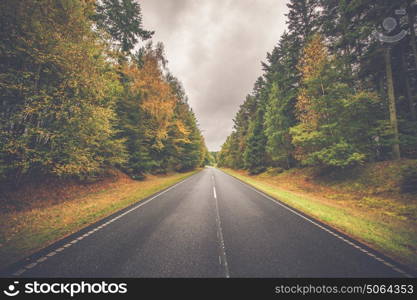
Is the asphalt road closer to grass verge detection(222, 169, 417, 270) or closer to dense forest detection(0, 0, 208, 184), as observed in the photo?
grass verge detection(222, 169, 417, 270)

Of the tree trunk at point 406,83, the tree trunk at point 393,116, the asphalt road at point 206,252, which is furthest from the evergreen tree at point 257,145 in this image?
the asphalt road at point 206,252

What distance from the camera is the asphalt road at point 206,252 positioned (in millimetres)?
2816

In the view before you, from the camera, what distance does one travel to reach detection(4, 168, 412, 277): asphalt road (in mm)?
2816

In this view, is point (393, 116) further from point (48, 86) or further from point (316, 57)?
point (48, 86)

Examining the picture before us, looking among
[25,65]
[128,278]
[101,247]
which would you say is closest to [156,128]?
[25,65]

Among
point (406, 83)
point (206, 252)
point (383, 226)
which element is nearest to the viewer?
point (206, 252)

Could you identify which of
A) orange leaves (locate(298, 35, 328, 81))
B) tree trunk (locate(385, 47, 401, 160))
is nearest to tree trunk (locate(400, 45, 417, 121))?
tree trunk (locate(385, 47, 401, 160))

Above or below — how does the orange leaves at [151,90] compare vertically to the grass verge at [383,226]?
above

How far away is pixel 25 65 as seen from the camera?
6988 millimetres

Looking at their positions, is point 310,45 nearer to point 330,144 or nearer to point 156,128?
point 330,144

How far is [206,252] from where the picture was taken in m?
3.45

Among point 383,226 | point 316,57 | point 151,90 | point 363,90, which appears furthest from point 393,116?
point 151,90

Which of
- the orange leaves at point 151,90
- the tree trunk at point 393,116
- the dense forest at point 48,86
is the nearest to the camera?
the dense forest at point 48,86

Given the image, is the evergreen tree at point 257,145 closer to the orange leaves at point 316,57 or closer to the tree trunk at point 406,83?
the orange leaves at point 316,57
